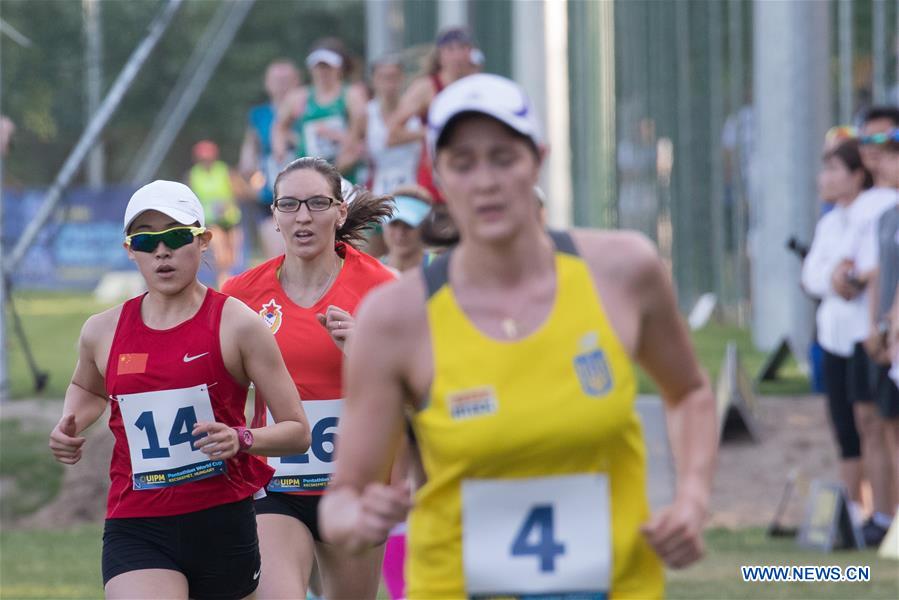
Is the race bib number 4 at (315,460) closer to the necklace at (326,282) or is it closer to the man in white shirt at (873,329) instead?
the necklace at (326,282)

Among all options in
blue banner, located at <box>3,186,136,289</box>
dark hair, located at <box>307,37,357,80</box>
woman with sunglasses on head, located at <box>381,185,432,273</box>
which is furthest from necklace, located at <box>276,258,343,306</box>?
blue banner, located at <box>3,186,136,289</box>

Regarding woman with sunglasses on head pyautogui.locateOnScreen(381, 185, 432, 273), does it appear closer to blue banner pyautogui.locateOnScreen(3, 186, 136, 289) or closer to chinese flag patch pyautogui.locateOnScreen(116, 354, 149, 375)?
chinese flag patch pyautogui.locateOnScreen(116, 354, 149, 375)

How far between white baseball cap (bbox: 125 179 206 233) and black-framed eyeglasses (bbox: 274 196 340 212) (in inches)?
34.4

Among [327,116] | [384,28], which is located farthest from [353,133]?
[384,28]

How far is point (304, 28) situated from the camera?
6338cm

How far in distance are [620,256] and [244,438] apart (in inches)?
73.5

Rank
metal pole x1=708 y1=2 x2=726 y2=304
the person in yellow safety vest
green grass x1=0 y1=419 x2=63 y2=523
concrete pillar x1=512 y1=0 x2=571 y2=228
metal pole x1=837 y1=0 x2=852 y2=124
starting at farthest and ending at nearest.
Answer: the person in yellow safety vest
metal pole x1=708 y1=2 x2=726 y2=304
concrete pillar x1=512 y1=0 x2=571 y2=228
metal pole x1=837 y1=0 x2=852 y2=124
green grass x1=0 y1=419 x2=63 y2=523

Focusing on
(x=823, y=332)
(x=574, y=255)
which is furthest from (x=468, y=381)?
(x=823, y=332)

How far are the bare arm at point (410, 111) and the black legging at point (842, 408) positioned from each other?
3.46 meters

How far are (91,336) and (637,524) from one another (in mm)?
2379

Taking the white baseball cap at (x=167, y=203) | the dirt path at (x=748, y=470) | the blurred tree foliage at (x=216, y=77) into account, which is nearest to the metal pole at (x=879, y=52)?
the dirt path at (x=748, y=470)

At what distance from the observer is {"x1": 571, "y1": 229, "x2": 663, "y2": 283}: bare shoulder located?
3824 mm

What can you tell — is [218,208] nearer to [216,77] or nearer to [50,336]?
[50,336]

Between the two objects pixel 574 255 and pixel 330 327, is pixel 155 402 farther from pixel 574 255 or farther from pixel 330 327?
pixel 574 255
